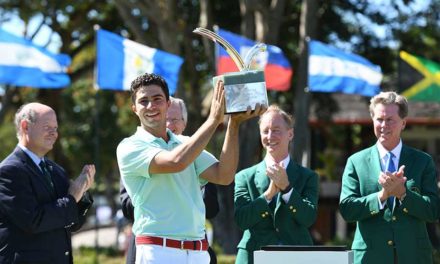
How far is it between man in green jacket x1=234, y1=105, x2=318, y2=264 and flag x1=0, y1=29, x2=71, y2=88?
21.2 feet

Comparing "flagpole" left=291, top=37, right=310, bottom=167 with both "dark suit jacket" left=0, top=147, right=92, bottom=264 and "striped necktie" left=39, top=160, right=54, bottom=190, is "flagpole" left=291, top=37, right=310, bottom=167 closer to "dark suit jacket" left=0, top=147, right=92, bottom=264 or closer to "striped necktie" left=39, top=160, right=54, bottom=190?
"striped necktie" left=39, top=160, right=54, bottom=190

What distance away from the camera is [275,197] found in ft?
19.5

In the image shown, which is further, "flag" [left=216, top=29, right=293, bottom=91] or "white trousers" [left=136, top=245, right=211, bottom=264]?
"flag" [left=216, top=29, right=293, bottom=91]

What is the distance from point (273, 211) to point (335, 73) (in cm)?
712

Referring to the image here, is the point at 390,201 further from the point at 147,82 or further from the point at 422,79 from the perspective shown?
the point at 422,79

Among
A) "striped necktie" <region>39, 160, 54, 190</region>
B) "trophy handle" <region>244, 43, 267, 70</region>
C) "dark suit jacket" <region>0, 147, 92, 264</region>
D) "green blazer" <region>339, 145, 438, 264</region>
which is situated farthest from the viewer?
"green blazer" <region>339, 145, 438, 264</region>

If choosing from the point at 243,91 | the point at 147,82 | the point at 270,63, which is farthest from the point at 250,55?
the point at 270,63

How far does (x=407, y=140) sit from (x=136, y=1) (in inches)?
570

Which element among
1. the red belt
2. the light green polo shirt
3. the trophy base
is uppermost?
the trophy base

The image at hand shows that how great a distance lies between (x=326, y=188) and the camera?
77.5ft

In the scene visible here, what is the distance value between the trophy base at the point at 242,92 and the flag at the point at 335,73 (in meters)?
8.46

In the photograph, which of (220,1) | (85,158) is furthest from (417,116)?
(85,158)

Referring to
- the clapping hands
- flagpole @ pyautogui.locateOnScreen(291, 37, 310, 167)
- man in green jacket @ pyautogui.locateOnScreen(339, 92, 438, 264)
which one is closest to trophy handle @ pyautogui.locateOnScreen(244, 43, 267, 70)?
man in green jacket @ pyautogui.locateOnScreen(339, 92, 438, 264)

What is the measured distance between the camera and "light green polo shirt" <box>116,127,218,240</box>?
4680 millimetres
